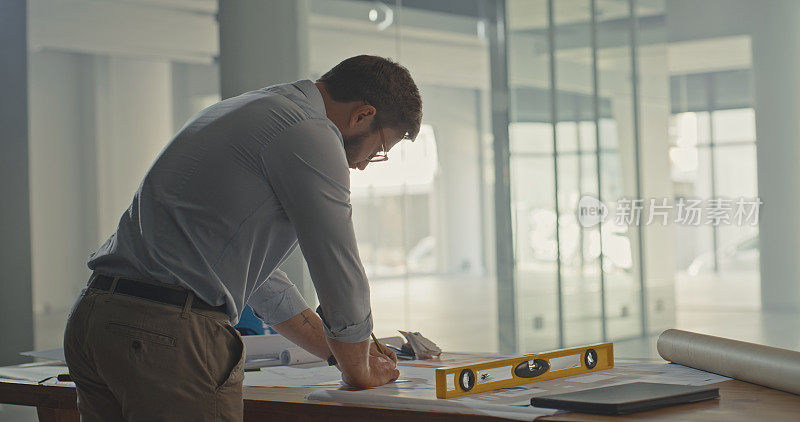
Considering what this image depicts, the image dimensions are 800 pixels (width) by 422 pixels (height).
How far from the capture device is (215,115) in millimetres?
1463

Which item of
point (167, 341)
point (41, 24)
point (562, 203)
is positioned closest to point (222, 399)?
point (167, 341)

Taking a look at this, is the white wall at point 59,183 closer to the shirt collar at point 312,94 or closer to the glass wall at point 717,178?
the glass wall at point 717,178

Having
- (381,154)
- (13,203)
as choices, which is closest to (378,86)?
(381,154)

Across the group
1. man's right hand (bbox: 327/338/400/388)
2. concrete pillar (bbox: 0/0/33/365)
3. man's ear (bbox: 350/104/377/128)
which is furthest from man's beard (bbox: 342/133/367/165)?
concrete pillar (bbox: 0/0/33/365)

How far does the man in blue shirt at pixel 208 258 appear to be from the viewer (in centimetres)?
137

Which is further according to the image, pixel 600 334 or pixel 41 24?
pixel 41 24

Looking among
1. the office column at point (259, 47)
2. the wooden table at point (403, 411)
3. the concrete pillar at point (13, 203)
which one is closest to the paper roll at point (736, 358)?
the wooden table at point (403, 411)

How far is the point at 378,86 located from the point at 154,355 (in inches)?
24.8

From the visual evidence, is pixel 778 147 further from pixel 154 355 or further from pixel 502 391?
pixel 154 355

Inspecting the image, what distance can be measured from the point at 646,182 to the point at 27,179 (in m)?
4.52

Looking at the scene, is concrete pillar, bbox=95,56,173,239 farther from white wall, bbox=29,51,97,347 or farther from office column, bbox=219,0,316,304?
office column, bbox=219,0,316,304

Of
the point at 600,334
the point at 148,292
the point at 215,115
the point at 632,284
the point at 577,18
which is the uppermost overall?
the point at 577,18

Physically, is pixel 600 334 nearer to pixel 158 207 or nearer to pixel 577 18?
pixel 577 18

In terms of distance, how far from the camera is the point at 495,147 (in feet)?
21.7
